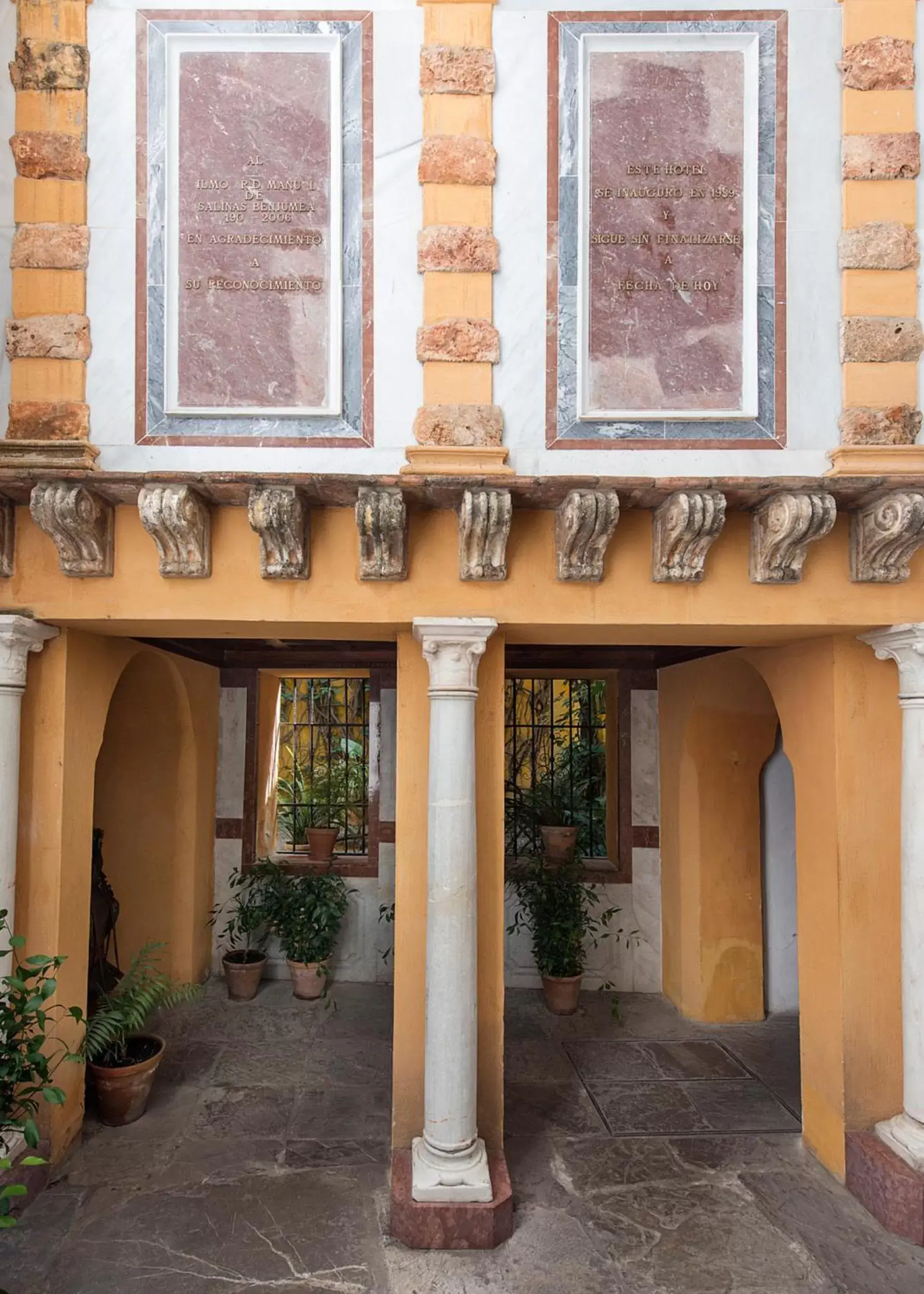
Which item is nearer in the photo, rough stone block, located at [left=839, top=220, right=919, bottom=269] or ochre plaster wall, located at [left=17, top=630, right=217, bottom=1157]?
rough stone block, located at [left=839, top=220, right=919, bottom=269]

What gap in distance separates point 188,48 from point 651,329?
265cm

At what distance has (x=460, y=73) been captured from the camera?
3.50m

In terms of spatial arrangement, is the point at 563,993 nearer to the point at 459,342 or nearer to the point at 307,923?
the point at 307,923

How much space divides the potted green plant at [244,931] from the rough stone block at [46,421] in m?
3.91

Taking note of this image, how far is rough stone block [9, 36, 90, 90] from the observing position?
350 centimetres

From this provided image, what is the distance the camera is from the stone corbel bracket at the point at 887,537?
3178 mm

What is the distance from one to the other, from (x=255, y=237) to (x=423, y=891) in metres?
3.32

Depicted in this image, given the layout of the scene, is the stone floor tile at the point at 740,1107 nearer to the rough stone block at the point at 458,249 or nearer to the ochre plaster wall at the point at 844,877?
the ochre plaster wall at the point at 844,877

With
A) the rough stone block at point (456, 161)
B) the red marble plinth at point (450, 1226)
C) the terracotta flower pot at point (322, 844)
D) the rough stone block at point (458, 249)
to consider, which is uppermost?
the rough stone block at point (456, 161)

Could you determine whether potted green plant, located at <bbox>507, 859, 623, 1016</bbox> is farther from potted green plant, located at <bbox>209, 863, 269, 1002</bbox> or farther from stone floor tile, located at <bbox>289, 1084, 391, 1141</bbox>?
potted green plant, located at <bbox>209, 863, 269, 1002</bbox>

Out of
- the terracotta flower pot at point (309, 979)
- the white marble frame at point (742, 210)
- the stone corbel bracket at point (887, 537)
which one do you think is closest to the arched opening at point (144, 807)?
the terracotta flower pot at point (309, 979)

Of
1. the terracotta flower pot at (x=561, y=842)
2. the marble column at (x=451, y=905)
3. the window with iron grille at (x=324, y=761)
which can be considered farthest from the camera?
the window with iron grille at (x=324, y=761)

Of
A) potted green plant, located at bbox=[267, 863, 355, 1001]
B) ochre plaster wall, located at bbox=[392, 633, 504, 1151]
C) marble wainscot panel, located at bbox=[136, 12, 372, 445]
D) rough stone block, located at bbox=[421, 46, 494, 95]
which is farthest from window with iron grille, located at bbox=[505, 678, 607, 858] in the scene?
rough stone block, located at bbox=[421, 46, 494, 95]

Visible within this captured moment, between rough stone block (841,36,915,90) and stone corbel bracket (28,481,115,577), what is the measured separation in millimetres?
4123
